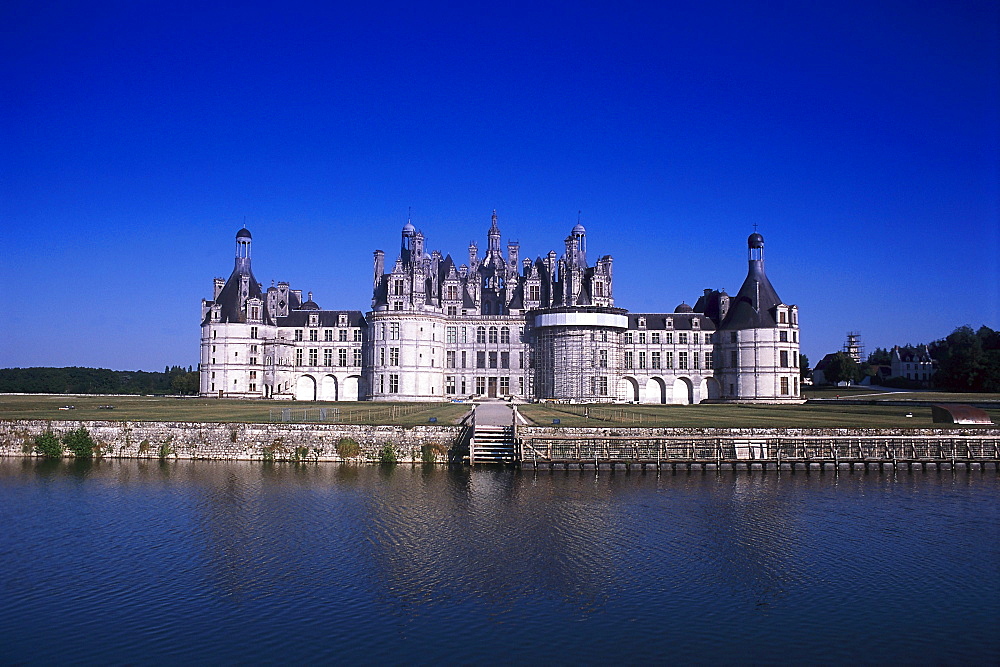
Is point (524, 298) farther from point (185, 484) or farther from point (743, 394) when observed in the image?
point (185, 484)

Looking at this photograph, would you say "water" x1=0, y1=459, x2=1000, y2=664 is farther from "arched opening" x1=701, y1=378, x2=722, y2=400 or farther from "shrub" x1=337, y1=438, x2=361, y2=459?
"arched opening" x1=701, y1=378, x2=722, y2=400

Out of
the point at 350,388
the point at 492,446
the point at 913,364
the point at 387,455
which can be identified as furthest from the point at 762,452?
the point at 913,364

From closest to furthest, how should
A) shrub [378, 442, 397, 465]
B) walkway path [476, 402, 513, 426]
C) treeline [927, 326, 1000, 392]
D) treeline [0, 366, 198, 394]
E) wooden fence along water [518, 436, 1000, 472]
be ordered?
1. wooden fence along water [518, 436, 1000, 472]
2. shrub [378, 442, 397, 465]
3. walkway path [476, 402, 513, 426]
4. treeline [927, 326, 1000, 392]
5. treeline [0, 366, 198, 394]

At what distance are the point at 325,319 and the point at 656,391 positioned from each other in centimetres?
3594

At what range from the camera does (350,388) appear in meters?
87.8

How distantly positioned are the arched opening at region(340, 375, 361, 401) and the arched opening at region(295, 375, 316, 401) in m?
3.13

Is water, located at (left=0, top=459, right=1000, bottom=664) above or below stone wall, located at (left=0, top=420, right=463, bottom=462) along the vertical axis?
below

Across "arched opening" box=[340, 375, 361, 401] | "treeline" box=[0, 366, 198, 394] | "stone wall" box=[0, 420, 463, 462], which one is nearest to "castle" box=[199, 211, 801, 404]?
"arched opening" box=[340, 375, 361, 401]

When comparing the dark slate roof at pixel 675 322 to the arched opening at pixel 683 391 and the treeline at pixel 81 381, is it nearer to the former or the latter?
the arched opening at pixel 683 391

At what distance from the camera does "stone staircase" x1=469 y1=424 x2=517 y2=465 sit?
1549 inches

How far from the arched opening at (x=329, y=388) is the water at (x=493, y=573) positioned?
54.3 m

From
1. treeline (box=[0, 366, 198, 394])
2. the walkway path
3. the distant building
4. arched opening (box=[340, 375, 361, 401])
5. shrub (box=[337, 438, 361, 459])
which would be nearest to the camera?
shrub (box=[337, 438, 361, 459])

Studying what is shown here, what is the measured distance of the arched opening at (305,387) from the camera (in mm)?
87875

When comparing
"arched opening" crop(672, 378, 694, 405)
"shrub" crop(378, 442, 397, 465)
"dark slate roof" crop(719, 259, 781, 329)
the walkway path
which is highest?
"dark slate roof" crop(719, 259, 781, 329)
